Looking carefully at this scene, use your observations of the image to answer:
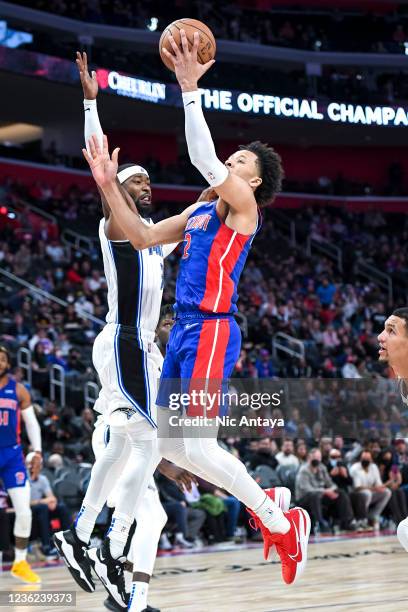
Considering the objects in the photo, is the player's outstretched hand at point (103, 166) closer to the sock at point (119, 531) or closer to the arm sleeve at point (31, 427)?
the sock at point (119, 531)

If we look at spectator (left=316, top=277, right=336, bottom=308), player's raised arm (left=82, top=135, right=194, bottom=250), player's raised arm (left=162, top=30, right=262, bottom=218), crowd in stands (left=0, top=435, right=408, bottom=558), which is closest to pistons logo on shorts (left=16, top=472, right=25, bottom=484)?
crowd in stands (left=0, top=435, right=408, bottom=558)

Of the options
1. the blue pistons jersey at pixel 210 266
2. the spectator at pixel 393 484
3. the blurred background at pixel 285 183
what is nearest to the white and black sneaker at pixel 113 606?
the blue pistons jersey at pixel 210 266

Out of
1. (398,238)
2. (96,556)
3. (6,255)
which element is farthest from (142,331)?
(398,238)

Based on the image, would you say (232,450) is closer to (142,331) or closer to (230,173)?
(142,331)

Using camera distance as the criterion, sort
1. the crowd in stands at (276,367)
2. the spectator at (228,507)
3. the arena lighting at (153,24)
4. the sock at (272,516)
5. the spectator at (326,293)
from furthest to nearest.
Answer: the arena lighting at (153,24)
the spectator at (326,293)
the crowd in stands at (276,367)
the spectator at (228,507)
the sock at (272,516)

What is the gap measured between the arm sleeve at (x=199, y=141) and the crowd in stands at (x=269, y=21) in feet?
71.3

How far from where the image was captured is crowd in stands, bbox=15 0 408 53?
26875 millimetres

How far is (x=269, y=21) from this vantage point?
3034cm

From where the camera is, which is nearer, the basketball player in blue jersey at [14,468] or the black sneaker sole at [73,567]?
the black sneaker sole at [73,567]

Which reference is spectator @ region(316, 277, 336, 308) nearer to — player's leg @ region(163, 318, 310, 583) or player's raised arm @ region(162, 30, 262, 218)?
player's leg @ region(163, 318, 310, 583)

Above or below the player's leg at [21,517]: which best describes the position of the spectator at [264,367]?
above

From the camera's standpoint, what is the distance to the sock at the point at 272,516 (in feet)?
17.9

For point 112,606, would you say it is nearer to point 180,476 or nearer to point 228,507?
point 180,476

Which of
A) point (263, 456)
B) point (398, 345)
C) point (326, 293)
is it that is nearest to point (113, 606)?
point (398, 345)
